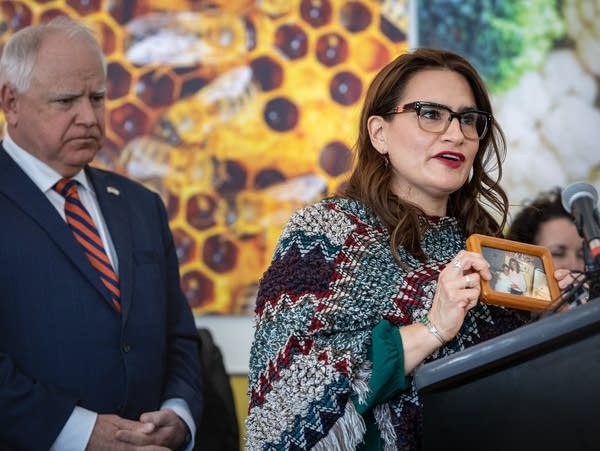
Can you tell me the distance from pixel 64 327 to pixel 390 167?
87 centimetres

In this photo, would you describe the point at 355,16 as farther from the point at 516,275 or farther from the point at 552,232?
the point at 516,275

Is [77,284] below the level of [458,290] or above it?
below

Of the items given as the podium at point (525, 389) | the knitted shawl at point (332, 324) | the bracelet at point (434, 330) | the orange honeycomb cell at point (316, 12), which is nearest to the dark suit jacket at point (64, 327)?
the knitted shawl at point (332, 324)

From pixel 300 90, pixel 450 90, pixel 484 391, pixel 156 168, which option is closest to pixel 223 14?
pixel 300 90

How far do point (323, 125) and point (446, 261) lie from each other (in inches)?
62.5

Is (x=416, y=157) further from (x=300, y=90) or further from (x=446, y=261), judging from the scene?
(x=300, y=90)

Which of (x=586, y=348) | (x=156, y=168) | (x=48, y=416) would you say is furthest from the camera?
(x=156, y=168)

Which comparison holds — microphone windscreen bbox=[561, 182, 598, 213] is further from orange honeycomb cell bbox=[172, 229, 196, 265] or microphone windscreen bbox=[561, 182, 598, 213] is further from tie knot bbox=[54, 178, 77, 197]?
orange honeycomb cell bbox=[172, 229, 196, 265]

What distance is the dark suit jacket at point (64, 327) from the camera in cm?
219

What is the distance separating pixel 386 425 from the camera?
1.84 meters

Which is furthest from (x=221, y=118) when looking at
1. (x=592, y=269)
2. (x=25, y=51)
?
(x=592, y=269)

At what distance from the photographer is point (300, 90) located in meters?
3.53

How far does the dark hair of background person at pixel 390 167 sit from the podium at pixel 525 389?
67 centimetres

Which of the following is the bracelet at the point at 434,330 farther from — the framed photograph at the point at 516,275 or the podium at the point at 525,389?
the podium at the point at 525,389
